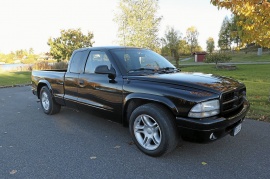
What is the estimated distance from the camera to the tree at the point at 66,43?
37.7 metres

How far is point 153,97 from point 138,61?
3.81ft

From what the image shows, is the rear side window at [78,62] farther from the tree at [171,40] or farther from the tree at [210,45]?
the tree at [210,45]

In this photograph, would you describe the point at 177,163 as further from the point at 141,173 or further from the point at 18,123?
the point at 18,123

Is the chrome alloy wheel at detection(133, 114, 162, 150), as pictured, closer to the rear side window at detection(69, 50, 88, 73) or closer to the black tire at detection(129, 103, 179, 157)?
the black tire at detection(129, 103, 179, 157)

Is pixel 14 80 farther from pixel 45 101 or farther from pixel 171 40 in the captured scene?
pixel 171 40

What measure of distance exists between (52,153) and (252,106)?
5344 mm

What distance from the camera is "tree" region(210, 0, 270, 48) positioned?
5.34m

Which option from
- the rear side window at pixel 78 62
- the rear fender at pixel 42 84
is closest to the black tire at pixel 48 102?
the rear fender at pixel 42 84

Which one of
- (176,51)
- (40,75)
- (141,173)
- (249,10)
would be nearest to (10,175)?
(141,173)

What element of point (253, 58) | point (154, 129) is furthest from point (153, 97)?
point (253, 58)

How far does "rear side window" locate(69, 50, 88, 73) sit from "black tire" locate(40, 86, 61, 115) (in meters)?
1.23

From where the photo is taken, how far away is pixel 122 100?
377 cm

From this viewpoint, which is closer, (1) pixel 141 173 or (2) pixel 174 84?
(1) pixel 141 173

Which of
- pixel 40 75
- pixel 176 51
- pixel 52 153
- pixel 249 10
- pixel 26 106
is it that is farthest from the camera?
pixel 176 51
